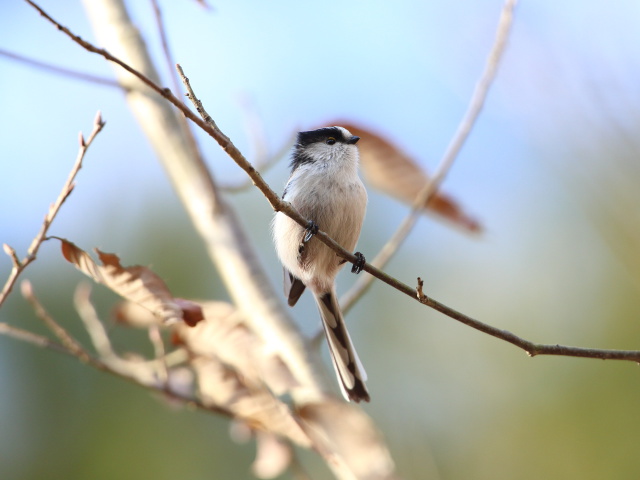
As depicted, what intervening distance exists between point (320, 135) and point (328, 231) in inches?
25.6

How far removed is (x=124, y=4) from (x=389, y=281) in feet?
6.84

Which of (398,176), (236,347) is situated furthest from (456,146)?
(236,347)

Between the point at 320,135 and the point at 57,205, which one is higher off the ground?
the point at 320,135

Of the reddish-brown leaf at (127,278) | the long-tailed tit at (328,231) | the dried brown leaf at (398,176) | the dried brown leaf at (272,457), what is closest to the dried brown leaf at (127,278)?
the reddish-brown leaf at (127,278)

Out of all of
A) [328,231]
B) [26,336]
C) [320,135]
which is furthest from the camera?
[320,135]

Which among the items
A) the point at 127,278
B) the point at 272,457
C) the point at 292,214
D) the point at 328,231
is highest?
the point at 292,214

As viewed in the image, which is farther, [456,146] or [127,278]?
[456,146]

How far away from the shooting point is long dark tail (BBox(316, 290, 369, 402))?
2.75 m

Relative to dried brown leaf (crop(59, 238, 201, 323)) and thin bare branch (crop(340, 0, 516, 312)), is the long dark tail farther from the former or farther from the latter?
dried brown leaf (crop(59, 238, 201, 323))

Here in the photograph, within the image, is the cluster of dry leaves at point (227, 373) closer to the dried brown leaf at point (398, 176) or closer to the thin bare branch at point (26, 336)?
the thin bare branch at point (26, 336)

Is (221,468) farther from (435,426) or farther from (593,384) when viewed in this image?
(593,384)

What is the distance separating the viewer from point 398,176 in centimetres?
296

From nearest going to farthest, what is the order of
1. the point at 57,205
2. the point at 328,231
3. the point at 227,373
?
the point at 57,205 → the point at 227,373 → the point at 328,231

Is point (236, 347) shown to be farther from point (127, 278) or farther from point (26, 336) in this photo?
point (26, 336)
